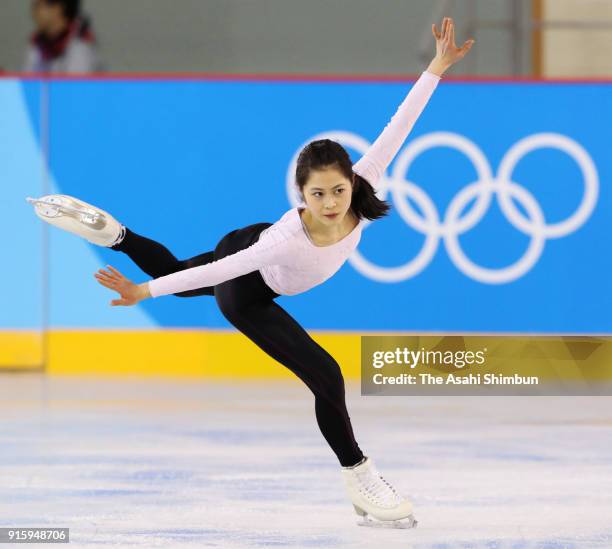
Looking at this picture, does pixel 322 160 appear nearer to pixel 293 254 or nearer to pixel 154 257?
pixel 293 254

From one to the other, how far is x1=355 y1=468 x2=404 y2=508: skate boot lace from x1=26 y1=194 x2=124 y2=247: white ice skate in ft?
3.71

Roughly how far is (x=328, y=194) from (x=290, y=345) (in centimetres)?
52

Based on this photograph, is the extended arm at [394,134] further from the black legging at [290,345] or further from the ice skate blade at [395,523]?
the ice skate blade at [395,523]

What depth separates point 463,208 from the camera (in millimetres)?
7078

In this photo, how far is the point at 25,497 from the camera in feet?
13.2

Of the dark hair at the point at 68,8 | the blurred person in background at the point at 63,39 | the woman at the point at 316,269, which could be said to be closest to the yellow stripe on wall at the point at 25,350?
the blurred person in background at the point at 63,39

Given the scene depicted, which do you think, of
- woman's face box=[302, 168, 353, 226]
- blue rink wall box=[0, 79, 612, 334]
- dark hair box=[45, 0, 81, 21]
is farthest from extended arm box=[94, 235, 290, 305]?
dark hair box=[45, 0, 81, 21]

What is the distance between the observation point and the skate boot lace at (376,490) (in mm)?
3688

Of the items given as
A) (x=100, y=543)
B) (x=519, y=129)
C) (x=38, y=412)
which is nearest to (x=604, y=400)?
(x=519, y=129)

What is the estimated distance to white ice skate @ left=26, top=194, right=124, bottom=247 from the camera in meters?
4.06

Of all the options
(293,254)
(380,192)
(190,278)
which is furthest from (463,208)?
(190,278)

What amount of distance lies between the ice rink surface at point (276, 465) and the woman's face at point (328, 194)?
91 centimetres

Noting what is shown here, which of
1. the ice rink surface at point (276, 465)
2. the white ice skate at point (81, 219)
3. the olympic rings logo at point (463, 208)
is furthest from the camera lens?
the olympic rings logo at point (463, 208)

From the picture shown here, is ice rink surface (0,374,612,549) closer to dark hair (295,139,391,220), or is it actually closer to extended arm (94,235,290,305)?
extended arm (94,235,290,305)
